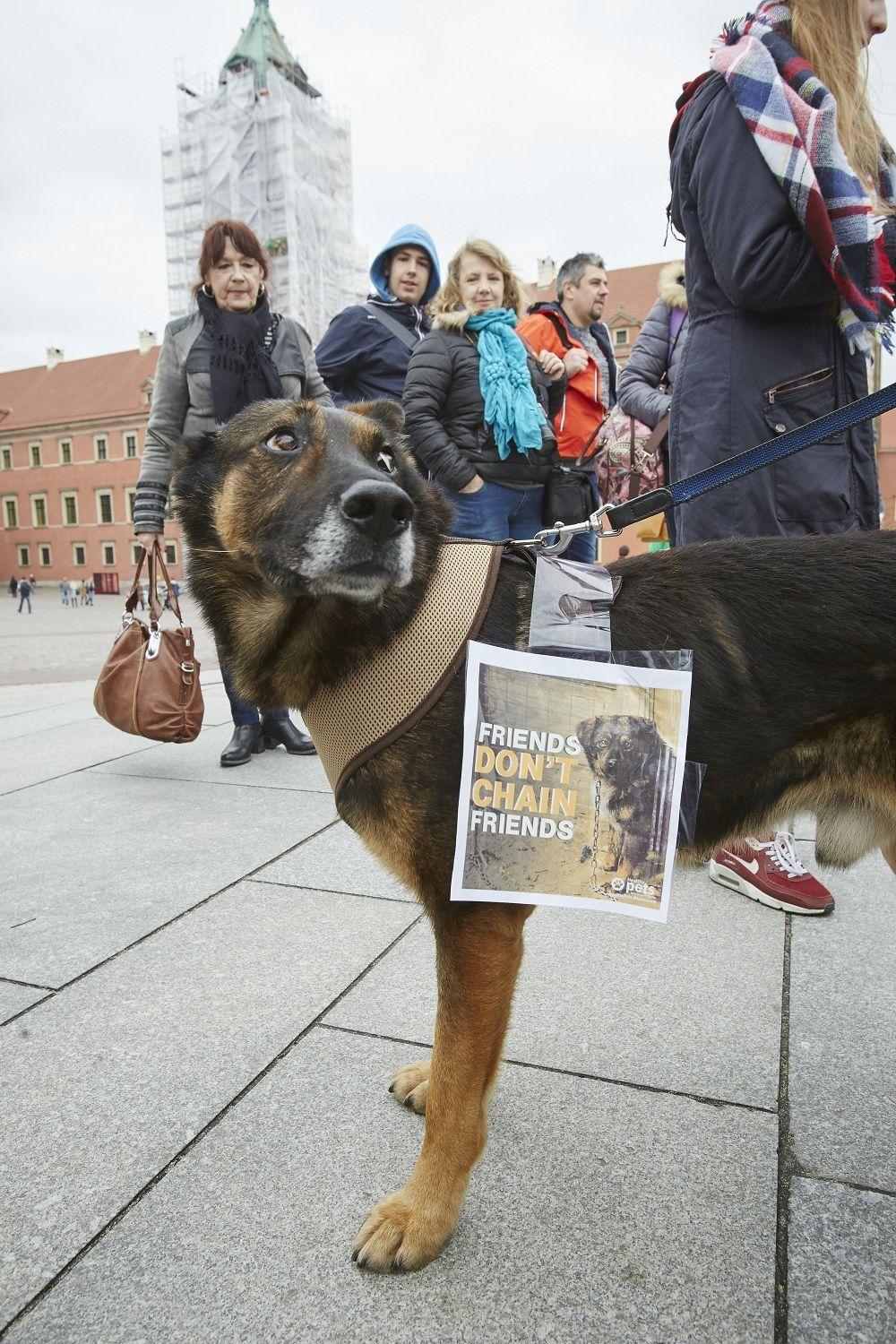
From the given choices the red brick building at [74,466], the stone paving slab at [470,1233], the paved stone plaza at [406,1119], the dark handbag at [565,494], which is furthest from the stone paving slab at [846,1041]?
the red brick building at [74,466]

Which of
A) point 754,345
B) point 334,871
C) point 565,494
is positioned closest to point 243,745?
point 334,871

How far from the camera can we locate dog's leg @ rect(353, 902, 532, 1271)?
5.20 ft

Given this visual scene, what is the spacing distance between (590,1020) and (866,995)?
0.82 metres

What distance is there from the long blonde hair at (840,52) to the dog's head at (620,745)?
1.97 m

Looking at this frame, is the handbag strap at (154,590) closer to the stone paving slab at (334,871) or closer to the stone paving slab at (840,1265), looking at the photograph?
the stone paving slab at (334,871)

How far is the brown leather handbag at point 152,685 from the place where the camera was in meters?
4.23

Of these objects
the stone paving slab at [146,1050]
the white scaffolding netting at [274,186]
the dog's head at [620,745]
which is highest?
the white scaffolding netting at [274,186]

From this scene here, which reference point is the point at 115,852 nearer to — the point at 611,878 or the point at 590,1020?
the point at 590,1020

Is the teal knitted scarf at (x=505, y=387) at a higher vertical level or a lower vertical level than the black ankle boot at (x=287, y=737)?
higher

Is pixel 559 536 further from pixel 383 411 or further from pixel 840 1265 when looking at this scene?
pixel 840 1265

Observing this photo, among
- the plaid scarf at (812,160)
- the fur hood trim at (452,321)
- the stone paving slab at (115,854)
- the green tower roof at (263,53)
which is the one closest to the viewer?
the plaid scarf at (812,160)

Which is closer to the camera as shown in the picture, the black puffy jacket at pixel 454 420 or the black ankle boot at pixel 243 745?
the black puffy jacket at pixel 454 420

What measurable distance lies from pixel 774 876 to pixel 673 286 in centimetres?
316

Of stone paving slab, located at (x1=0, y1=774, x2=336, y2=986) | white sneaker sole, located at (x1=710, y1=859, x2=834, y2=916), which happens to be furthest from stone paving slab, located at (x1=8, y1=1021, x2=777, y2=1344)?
white sneaker sole, located at (x1=710, y1=859, x2=834, y2=916)
